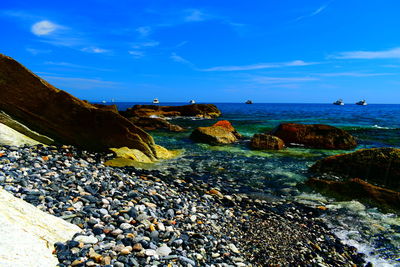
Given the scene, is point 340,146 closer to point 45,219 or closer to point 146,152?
point 146,152

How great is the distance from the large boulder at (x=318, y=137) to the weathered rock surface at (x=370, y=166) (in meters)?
6.66

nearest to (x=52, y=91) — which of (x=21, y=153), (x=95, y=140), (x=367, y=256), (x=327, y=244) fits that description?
(x=95, y=140)

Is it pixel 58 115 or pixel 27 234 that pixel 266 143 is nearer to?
pixel 58 115

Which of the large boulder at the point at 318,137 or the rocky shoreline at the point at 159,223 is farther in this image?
the large boulder at the point at 318,137

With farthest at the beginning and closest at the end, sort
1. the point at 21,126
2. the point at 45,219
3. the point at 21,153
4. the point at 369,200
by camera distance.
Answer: the point at 21,126 < the point at 369,200 < the point at 21,153 < the point at 45,219

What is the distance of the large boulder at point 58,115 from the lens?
32.4 feet

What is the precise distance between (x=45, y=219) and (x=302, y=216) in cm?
600

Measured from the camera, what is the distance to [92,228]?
380 cm

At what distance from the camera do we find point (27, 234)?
2.92 meters

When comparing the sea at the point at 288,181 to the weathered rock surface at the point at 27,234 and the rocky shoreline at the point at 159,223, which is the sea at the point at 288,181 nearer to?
the rocky shoreline at the point at 159,223

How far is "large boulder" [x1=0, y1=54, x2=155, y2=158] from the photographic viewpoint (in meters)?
9.87

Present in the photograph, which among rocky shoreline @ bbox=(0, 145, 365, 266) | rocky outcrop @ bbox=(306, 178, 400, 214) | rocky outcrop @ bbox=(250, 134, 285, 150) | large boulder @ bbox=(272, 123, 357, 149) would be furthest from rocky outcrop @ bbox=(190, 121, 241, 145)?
rocky shoreline @ bbox=(0, 145, 365, 266)

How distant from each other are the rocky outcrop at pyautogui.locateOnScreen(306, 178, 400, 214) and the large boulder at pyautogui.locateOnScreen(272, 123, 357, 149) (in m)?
9.31

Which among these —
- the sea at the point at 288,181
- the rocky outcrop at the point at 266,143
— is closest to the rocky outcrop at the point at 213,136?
the sea at the point at 288,181
